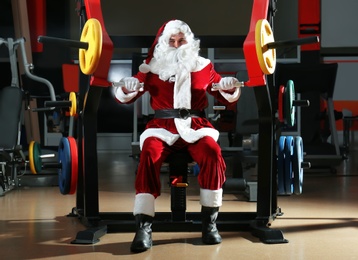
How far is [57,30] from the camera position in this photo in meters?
10.2

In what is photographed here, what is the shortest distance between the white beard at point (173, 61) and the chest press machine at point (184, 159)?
260mm

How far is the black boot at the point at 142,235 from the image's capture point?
287 centimetres

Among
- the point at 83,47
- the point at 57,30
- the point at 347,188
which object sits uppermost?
the point at 57,30

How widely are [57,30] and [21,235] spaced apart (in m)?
7.36

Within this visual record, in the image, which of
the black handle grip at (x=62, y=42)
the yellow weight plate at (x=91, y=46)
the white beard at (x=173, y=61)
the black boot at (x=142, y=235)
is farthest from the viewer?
the white beard at (x=173, y=61)

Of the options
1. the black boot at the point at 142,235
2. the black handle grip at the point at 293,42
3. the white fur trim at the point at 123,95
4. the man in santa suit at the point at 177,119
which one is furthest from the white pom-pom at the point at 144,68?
the black boot at the point at 142,235

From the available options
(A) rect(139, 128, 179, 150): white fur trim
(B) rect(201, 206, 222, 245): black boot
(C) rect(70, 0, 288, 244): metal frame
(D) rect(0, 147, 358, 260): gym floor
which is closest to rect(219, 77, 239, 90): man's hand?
(C) rect(70, 0, 288, 244): metal frame

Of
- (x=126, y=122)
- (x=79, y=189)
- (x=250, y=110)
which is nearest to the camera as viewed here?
(x=79, y=189)

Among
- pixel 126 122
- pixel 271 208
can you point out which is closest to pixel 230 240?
pixel 271 208

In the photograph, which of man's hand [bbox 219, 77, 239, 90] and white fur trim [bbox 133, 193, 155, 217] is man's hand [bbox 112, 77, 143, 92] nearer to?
man's hand [bbox 219, 77, 239, 90]

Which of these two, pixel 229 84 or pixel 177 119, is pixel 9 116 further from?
pixel 229 84

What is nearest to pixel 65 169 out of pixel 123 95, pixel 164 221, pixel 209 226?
pixel 123 95

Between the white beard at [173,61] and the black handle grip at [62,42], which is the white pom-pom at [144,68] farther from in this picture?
the black handle grip at [62,42]

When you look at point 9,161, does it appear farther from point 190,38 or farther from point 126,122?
point 126,122
